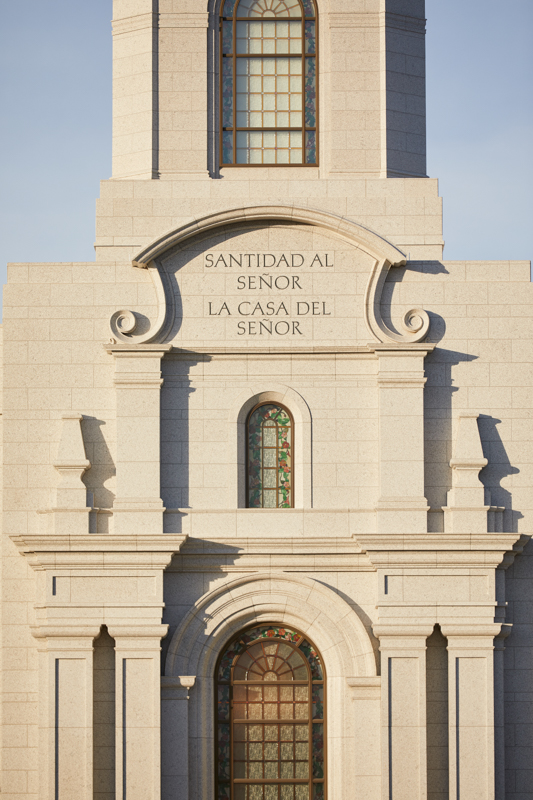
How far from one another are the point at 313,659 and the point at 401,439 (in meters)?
4.03

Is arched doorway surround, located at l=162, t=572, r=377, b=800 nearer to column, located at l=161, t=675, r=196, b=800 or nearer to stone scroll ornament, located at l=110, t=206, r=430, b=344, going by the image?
column, located at l=161, t=675, r=196, b=800

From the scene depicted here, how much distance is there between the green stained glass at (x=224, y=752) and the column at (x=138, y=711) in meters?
1.36

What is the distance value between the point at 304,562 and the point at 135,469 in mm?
3248

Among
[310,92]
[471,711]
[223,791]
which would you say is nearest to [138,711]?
[223,791]

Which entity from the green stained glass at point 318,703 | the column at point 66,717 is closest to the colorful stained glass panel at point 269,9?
the column at point 66,717

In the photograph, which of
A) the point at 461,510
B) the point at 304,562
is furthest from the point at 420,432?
the point at 304,562

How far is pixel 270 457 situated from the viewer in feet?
71.8

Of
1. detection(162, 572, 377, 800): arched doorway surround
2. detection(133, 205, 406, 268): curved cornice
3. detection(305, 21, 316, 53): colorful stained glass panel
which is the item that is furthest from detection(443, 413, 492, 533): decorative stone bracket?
detection(305, 21, 316, 53): colorful stained glass panel

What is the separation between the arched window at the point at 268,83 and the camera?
22906 millimetres

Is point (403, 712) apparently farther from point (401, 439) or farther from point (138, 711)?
point (401, 439)

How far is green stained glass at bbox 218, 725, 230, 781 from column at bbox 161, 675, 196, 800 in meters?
0.81

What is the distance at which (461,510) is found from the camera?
2116cm

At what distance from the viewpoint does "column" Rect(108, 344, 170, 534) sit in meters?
21.1

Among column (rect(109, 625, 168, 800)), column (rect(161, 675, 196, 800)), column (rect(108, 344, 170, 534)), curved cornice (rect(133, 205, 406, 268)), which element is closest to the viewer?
column (rect(109, 625, 168, 800))
